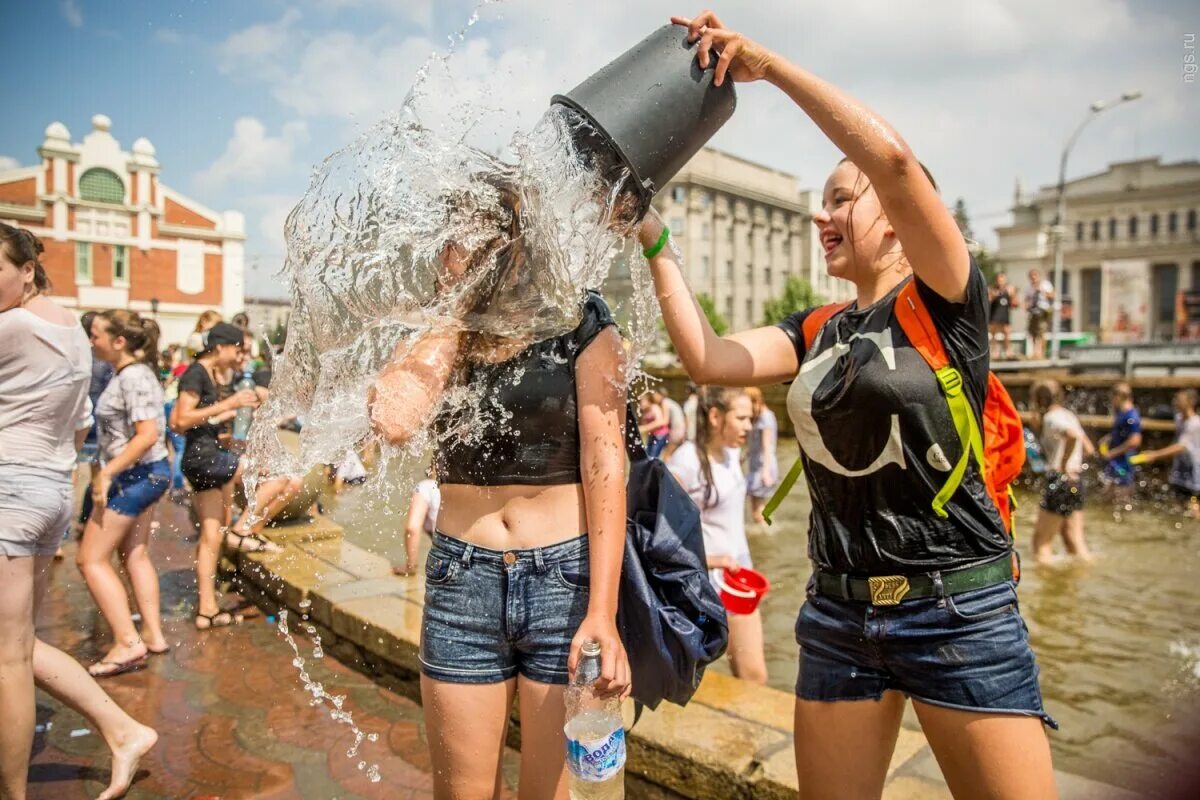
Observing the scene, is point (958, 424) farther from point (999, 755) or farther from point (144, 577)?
point (144, 577)

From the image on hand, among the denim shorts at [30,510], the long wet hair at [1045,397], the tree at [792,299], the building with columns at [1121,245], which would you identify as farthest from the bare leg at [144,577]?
the building with columns at [1121,245]

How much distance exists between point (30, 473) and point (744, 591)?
2992 mm

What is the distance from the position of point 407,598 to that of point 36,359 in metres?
2.43

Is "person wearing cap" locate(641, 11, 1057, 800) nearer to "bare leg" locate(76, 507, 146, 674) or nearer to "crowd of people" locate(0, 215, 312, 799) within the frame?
"crowd of people" locate(0, 215, 312, 799)

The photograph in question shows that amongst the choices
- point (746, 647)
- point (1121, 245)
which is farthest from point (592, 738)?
point (1121, 245)

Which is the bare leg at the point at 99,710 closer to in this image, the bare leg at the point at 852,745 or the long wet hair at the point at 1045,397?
the bare leg at the point at 852,745

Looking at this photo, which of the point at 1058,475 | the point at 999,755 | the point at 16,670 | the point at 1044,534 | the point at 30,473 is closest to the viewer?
the point at 999,755

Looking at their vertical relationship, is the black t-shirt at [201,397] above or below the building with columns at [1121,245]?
below

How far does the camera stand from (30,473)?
2914 millimetres

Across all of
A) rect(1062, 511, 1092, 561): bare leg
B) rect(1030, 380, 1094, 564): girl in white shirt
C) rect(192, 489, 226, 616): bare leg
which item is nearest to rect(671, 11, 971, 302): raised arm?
rect(192, 489, 226, 616): bare leg

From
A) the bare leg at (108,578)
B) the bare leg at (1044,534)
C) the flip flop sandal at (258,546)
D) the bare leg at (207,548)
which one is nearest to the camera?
the bare leg at (108,578)

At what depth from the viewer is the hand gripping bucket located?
1932 millimetres

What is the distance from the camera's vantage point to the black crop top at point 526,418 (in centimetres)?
209

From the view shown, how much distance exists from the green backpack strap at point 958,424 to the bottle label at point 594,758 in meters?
0.91
